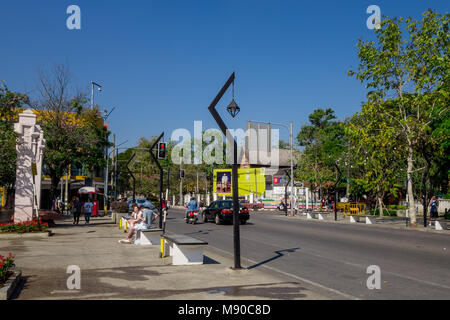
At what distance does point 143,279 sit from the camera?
8609mm

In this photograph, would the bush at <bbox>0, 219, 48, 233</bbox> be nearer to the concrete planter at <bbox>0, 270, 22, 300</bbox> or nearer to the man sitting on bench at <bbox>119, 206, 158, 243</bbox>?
the man sitting on bench at <bbox>119, 206, 158, 243</bbox>

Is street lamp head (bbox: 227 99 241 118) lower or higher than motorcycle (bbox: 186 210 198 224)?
higher

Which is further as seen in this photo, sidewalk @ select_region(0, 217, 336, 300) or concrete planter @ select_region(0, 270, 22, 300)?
sidewalk @ select_region(0, 217, 336, 300)

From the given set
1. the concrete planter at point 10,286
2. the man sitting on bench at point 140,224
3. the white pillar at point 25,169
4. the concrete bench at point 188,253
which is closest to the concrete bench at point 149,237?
the man sitting on bench at point 140,224

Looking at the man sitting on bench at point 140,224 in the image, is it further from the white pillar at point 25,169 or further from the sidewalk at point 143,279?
the white pillar at point 25,169

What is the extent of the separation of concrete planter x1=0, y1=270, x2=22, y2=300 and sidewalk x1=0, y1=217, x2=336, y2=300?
162 millimetres

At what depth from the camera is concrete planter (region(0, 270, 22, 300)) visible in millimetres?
6678

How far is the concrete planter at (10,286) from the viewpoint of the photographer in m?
6.68

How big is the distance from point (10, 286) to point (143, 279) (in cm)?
250

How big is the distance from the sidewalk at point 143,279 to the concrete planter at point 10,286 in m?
0.16

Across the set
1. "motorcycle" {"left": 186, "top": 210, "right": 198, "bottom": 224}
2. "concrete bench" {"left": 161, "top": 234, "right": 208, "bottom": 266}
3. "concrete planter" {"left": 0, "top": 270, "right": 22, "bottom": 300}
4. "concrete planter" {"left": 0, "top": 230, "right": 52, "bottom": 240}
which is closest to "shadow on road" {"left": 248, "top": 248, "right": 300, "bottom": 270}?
"concrete bench" {"left": 161, "top": 234, "right": 208, "bottom": 266}

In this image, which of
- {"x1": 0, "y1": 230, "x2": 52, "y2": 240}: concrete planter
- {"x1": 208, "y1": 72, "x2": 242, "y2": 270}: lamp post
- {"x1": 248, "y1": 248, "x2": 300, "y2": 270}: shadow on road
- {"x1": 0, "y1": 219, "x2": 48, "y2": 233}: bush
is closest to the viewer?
{"x1": 208, "y1": 72, "x2": 242, "y2": 270}: lamp post

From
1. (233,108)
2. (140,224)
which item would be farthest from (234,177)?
(140,224)
